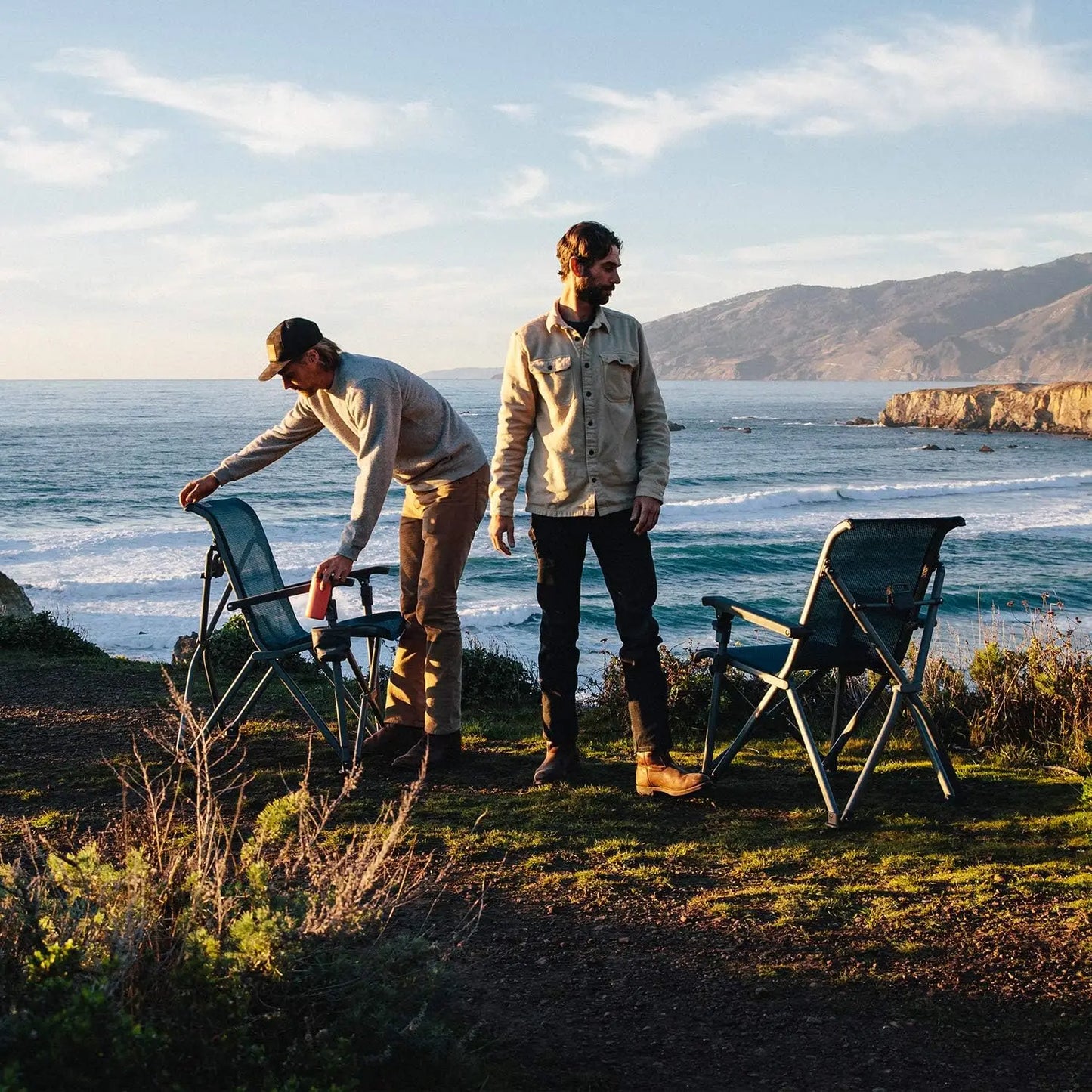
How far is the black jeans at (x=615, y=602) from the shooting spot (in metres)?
4.90

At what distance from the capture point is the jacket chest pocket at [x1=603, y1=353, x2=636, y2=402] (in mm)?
4820

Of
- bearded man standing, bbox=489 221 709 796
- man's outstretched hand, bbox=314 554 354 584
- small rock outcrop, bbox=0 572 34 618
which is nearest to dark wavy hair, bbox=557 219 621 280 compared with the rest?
bearded man standing, bbox=489 221 709 796

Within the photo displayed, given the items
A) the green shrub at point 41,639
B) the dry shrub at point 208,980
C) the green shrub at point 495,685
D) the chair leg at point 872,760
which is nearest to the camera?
the dry shrub at point 208,980

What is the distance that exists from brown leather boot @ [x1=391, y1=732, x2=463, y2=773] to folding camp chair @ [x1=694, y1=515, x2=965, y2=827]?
134 cm

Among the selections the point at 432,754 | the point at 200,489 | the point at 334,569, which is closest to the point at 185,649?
the point at 200,489

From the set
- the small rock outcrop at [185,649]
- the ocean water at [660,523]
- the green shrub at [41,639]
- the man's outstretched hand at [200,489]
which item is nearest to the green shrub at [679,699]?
the ocean water at [660,523]

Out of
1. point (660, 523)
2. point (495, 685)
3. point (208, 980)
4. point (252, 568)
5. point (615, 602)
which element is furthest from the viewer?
point (660, 523)

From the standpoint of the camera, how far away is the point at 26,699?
7270mm

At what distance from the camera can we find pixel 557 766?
5250mm

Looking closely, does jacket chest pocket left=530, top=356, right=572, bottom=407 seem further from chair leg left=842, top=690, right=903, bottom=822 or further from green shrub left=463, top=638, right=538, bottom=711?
green shrub left=463, top=638, right=538, bottom=711

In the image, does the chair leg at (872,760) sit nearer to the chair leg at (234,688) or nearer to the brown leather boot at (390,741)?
the brown leather boot at (390,741)

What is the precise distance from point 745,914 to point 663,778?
3.93 feet

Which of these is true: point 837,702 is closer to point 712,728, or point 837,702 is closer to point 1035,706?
point 712,728

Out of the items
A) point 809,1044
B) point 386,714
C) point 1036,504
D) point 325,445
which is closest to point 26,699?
point 386,714
